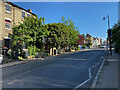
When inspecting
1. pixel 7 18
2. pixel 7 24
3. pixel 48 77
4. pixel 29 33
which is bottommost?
pixel 48 77

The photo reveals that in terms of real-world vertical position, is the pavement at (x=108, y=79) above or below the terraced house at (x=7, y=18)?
below

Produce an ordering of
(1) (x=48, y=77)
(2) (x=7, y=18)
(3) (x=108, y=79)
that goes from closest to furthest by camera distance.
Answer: (3) (x=108, y=79), (1) (x=48, y=77), (2) (x=7, y=18)

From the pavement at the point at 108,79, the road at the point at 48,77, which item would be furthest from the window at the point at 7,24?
the pavement at the point at 108,79

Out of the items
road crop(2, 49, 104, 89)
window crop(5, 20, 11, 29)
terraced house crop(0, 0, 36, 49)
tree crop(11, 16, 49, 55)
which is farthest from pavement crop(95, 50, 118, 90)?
window crop(5, 20, 11, 29)

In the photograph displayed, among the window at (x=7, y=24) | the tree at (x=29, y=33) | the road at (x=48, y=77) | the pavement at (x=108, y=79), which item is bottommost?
the road at (x=48, y=77)

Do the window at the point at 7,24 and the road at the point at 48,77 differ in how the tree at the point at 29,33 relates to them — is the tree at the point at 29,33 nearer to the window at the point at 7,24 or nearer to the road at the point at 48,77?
the window at the point at 7,24

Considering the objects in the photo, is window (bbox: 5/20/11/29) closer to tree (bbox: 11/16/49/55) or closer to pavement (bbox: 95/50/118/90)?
tree (bbox: 11/16/49/55)

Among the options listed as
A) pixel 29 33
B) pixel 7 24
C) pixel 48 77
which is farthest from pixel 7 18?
pixel 48 77

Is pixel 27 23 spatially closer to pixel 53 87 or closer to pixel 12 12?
pixel 12 12

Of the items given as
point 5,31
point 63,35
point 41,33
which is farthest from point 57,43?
point 5,31

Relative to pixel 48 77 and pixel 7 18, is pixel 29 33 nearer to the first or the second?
pixel 7 18

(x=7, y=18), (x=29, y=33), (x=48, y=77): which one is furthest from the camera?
(x=7, y=18)

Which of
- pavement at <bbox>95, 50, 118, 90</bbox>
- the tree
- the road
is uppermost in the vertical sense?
the tree

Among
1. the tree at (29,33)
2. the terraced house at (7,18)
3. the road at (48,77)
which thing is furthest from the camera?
the terraced house at (7,18)
